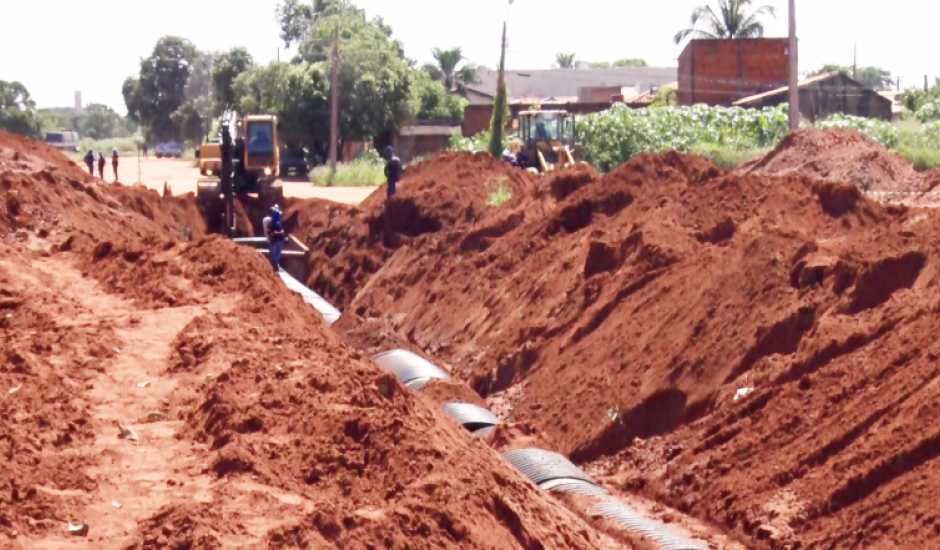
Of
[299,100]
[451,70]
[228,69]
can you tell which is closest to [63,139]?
[228,69]

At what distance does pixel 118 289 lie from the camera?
12.9 m

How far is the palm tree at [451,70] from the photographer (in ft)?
256

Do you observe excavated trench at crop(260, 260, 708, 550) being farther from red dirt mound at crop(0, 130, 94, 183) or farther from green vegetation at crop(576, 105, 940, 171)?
green vegetation at crop(576, 105, 940, 171)

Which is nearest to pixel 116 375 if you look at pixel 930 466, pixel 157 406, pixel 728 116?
pixel 157 406

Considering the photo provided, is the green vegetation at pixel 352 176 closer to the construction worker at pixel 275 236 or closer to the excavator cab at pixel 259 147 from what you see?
the excavator cab at pixel 259 147

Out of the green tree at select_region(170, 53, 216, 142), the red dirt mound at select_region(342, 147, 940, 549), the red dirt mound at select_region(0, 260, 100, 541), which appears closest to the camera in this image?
the red dirt mound at select_region(0, 260, 100, 541)

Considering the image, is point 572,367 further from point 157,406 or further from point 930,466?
point 157,406

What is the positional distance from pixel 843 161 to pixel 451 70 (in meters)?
55.6

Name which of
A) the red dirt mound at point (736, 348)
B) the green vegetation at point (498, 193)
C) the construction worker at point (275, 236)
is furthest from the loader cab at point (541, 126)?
the red dirt mound at point (736, 348)

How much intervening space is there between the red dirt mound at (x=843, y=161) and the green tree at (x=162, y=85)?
236ft

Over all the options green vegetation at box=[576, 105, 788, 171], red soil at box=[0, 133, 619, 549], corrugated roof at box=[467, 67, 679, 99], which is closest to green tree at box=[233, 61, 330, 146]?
green vegetation at box=[576, 105, 788, 171]

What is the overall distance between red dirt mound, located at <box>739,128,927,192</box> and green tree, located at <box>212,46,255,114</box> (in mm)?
49958

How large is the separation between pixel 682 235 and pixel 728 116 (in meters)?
29.2

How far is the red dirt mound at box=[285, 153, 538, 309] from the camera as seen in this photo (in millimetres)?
24484
